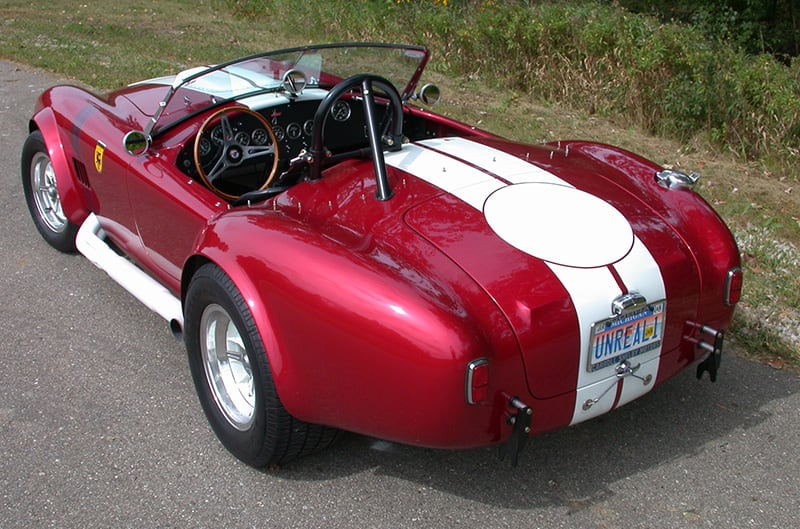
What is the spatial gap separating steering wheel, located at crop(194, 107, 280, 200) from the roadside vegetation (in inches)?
96.4

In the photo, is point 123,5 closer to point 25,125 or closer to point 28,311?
point 25,125

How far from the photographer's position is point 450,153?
3.65m

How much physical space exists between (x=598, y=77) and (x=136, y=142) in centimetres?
518

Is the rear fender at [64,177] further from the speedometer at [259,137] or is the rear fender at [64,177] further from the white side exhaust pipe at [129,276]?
the speedometer at [259,137]

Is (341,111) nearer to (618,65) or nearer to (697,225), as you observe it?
(697,225)

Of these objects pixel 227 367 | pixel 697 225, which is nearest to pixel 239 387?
pixel 227 367

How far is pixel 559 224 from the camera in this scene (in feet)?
10.2

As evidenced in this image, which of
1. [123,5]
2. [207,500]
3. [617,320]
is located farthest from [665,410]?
[123,5]

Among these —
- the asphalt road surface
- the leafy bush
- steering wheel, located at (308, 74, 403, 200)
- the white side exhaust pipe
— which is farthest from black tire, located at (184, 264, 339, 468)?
the leafy bush

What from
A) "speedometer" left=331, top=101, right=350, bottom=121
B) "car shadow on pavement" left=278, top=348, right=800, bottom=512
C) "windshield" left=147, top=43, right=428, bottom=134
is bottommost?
"car shadow on pavement" left=278, top=348, right=800, bottom=512

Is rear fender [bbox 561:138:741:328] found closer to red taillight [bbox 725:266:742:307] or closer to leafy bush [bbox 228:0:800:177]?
red taillight [bbox 725:266:742:307]

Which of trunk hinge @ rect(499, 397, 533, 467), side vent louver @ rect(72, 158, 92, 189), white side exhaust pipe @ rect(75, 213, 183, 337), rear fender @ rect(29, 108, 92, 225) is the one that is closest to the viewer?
trunk hinge @ rect(499, 397, 533, 467)

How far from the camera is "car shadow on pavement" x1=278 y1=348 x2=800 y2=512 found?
306 centimetres

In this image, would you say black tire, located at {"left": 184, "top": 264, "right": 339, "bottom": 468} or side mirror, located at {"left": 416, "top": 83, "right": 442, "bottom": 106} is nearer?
black tire, located at {"left": 184, "top": 264, "right": 339, "bottom": 468}
